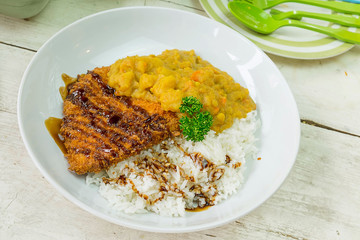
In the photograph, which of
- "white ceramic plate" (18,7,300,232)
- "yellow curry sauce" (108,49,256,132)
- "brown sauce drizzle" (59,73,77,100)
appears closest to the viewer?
"white ceramic plate" (18,7,300,232)

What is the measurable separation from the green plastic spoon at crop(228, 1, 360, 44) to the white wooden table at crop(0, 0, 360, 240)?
11.1 inches

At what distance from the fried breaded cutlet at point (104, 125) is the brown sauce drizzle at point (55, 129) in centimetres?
4

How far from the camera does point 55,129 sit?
272 centimetres

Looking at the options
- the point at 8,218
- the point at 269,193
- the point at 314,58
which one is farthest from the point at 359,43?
the point at 8,218

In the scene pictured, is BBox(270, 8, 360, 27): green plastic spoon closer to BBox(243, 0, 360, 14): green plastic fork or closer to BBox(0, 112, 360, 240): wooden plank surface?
BBox(243, 0, 360, 14): green plastic fork

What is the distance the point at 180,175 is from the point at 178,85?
31.6 inches

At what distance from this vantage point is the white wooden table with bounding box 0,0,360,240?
2611 millimetres

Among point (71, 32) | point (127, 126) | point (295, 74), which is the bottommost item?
point (295, 74)

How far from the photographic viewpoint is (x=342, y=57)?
414 cm

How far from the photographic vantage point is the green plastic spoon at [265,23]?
3904 millimetres

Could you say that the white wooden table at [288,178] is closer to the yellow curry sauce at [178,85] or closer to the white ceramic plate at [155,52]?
A: the white ceramic plate at [155,52]

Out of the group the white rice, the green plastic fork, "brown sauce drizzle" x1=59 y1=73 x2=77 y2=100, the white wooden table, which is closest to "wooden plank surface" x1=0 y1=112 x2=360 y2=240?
the white wooden table

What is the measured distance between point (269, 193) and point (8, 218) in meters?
2.06

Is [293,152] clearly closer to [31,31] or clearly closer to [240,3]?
[240,3]
